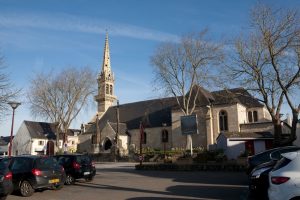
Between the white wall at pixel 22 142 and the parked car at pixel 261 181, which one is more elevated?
the white wall at pixel 22 142

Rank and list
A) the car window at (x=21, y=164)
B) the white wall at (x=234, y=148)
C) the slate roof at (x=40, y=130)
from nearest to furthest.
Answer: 1. the car window at (x=21, y=164)
2. the white wall at (x=234, y=148)
3. the slate roof at (x=40, y=130)

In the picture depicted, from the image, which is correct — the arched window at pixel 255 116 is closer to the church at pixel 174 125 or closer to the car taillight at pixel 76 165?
the church at pixel 174 125

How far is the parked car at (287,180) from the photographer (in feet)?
20.1

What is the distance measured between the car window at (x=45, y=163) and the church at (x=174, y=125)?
21753 millimetres

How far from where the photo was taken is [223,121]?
1750 inches

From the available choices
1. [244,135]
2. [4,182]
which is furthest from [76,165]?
[244,135]

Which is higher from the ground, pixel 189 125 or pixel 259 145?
pixel 189 125

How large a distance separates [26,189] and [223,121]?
3537cm

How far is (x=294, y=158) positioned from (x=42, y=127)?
231ft

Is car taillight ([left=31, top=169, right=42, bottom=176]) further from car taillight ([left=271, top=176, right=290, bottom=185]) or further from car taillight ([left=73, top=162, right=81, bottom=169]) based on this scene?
car taillight ([left=271, top=176, right=290, bottom=185])

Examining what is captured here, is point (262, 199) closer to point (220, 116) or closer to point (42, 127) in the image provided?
point (220, 116)

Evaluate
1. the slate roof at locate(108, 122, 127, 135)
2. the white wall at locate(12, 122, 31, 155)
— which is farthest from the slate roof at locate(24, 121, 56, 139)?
the slate roof at locate(108, 122, 127, 135)

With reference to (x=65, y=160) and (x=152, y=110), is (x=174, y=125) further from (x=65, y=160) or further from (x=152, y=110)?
(x=65, y=160)

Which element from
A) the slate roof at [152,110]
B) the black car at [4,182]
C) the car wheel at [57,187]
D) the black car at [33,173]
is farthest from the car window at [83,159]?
the slate roof at [152,110]
